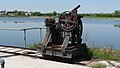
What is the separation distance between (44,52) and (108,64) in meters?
2.00

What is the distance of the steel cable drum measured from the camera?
8.48 meters

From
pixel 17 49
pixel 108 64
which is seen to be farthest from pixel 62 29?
pixel 17 49

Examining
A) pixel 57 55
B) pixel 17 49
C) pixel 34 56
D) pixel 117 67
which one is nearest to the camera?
pixel 117 67

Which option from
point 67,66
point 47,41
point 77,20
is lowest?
point 67,66

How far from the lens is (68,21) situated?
28.2 ft

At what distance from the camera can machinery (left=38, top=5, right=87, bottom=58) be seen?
8.32m

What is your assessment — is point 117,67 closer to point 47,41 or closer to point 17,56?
point 47,41

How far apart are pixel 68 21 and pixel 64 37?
1.77 ft

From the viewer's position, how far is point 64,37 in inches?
347

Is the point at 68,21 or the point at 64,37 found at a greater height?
the point at 68,21

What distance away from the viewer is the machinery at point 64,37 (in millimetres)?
8320

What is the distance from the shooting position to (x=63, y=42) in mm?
8461

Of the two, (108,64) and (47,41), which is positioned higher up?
(47,41)

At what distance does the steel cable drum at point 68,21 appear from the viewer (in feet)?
27.8
